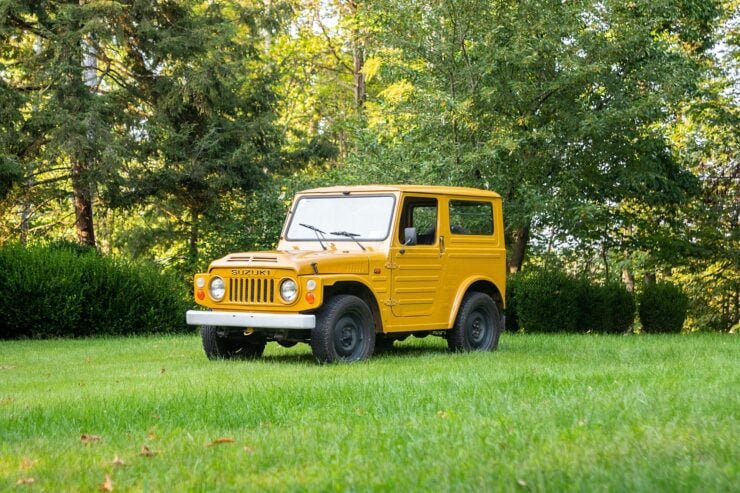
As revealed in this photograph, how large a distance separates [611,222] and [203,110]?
33.6 feet

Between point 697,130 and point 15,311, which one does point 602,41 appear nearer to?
point 697,130

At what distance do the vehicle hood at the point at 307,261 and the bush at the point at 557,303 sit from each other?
9.01 m

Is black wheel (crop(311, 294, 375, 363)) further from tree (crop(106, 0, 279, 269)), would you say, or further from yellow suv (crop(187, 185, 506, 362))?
tree (crop(106, 0, 279, 269))

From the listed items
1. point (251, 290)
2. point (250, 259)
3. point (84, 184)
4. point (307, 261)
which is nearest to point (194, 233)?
point (84, 184)

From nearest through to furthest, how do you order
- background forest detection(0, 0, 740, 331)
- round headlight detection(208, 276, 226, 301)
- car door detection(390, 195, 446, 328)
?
round headlight detection(208, 276, 226, 301), car door detection(390, 195, 446, 328), background forest detection(0, 0, 740, 331)

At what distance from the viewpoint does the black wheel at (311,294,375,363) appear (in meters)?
11.0

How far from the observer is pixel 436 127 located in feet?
61.6

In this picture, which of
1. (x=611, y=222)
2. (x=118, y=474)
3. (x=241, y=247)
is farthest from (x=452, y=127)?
(x=118, y=474)

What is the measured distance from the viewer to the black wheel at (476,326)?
1265 cm

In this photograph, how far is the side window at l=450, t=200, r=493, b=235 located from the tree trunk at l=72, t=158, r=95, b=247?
11.9m

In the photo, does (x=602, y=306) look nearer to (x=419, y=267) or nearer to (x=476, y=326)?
(x=476, y=326)

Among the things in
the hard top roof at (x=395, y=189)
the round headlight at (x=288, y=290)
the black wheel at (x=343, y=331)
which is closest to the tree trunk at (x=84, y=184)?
the hard top roof at (x=395, y=189)

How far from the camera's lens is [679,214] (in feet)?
75.4

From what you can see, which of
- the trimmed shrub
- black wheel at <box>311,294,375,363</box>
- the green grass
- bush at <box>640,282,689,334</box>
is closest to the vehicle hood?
black wheel at <box>311,294,375,363</box>
